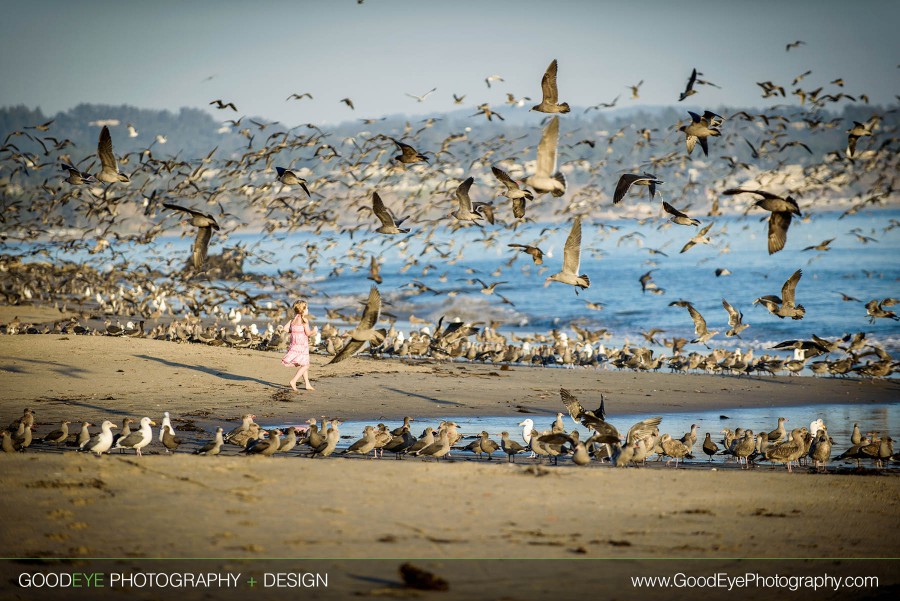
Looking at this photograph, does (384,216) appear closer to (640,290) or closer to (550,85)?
(550,85)

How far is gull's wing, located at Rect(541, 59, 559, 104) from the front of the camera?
11.8 meters

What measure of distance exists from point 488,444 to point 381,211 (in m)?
3.74

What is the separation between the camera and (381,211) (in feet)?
43.3

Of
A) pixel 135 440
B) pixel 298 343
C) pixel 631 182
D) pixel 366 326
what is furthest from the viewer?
pixel 298 343

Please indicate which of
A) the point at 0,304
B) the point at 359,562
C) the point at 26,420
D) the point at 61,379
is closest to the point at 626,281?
the point at 0,304

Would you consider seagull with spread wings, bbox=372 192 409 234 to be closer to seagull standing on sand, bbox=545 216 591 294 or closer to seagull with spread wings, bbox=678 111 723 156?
seagull standing on sand, bbox=545 216 591 294

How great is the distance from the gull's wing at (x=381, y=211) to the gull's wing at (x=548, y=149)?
2.90 m

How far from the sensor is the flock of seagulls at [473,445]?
10742 mm

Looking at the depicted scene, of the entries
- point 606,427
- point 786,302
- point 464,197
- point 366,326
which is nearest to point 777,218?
point 786,302

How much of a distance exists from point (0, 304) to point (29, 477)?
25.3 m

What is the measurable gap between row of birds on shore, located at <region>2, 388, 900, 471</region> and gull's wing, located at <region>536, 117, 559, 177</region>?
2918 millimetres

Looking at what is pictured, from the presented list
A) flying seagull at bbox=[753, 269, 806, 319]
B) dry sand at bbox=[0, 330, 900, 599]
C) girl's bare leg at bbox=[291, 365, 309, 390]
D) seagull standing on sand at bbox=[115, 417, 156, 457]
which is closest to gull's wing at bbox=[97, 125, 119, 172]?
dry sand at bbox=[0, 330, 900, 599]

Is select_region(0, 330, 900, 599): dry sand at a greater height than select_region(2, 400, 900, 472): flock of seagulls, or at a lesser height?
greater

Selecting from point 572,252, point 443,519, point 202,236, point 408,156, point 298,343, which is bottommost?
point 443,519
